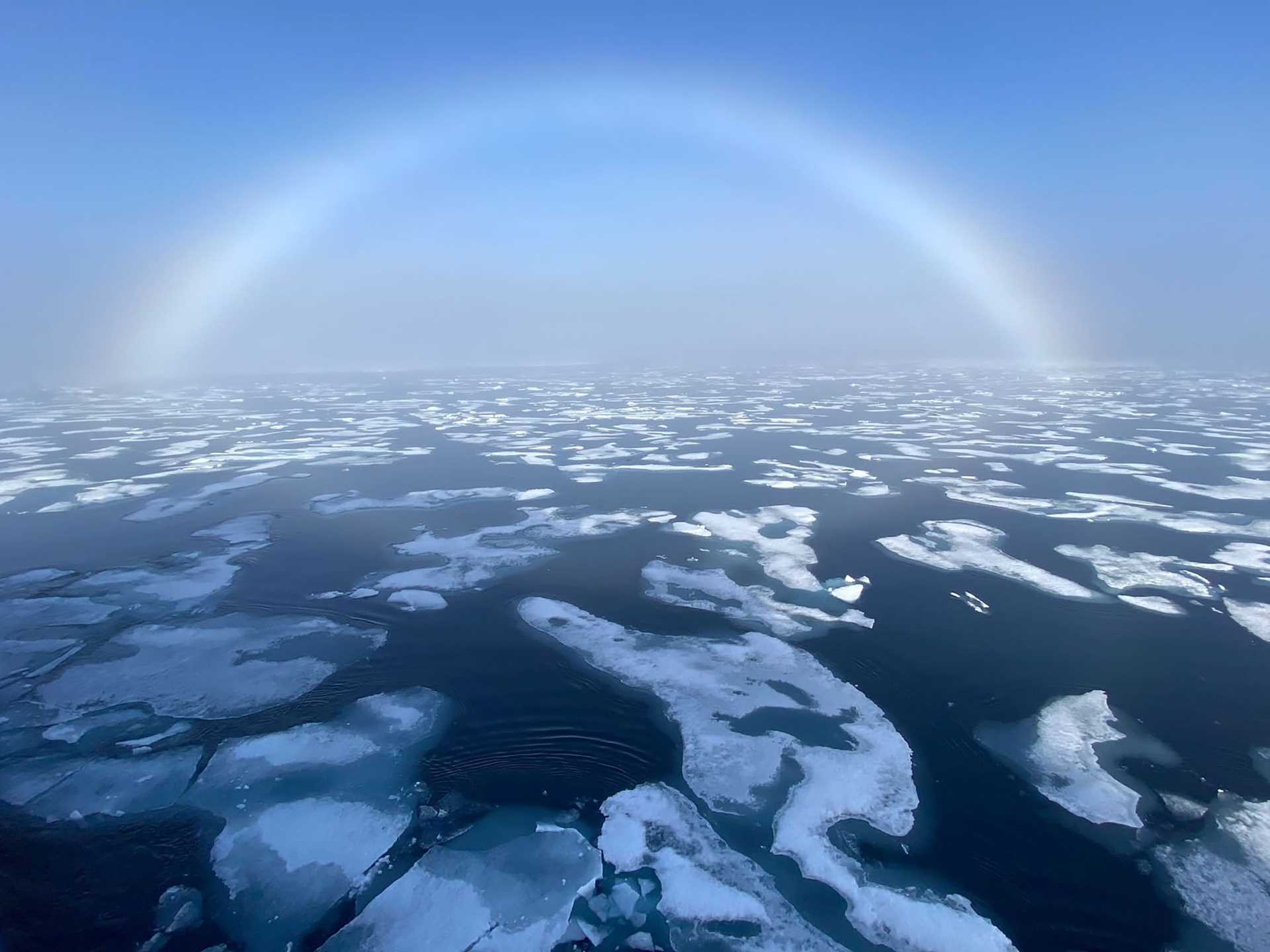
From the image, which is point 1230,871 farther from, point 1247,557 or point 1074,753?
point 1247,557

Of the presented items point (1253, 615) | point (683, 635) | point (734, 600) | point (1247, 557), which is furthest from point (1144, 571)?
point (683, 635)

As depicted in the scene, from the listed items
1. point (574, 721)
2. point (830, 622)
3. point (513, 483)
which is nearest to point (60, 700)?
point (574, 721)

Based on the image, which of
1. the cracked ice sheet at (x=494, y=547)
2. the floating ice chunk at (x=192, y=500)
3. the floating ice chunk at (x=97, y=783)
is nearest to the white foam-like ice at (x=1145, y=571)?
the cracked ice sheet at (x=494, y=547)

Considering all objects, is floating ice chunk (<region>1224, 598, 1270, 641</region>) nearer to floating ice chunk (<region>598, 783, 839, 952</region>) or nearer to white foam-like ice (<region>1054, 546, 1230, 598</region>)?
white foam-like ice (<region>1054, 546, 1230, 598</region>)

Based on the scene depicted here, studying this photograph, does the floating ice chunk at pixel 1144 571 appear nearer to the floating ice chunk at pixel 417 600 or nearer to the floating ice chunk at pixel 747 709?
the floating ice chunk at pixel 747 709

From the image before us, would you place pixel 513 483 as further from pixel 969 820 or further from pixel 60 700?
pixel 969 820

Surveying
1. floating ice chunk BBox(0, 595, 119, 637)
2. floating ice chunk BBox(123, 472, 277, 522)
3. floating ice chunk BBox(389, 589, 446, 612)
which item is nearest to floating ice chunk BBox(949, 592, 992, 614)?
floating ice chunk BBox(389, 589, 446, 612)
